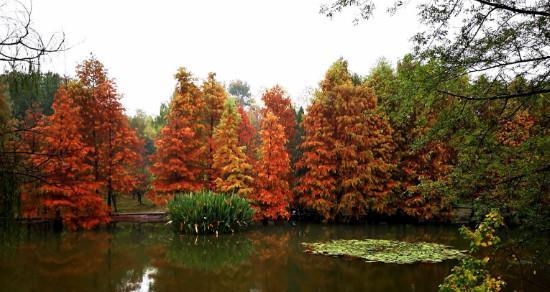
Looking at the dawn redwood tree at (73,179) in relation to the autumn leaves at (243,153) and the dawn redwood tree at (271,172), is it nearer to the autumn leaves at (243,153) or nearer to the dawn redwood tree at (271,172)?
the autumn leaves at (243,153)

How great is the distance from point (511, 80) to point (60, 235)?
49.6ft

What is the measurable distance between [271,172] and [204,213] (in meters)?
3.89

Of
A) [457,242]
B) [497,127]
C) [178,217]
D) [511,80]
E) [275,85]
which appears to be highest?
[275,85]

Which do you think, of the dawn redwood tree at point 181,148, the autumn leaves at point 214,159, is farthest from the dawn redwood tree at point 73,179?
the autumn leaves at point 214,159

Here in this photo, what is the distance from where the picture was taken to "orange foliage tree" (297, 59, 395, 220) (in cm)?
1764

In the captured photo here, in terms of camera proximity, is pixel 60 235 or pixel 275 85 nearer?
pixel 60 235

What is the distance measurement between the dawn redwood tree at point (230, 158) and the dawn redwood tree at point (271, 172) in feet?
1.68

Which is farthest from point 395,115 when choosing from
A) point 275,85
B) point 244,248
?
point 275,85

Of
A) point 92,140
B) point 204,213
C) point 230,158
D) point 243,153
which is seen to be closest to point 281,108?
point 243,153

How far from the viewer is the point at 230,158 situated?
17141 millimetres

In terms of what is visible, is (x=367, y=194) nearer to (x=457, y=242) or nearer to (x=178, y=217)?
(x=457, y=242)

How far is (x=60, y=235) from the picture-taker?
1472cm

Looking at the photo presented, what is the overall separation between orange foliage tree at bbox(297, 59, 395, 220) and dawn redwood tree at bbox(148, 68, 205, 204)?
473cm

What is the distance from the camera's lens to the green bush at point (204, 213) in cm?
1466
